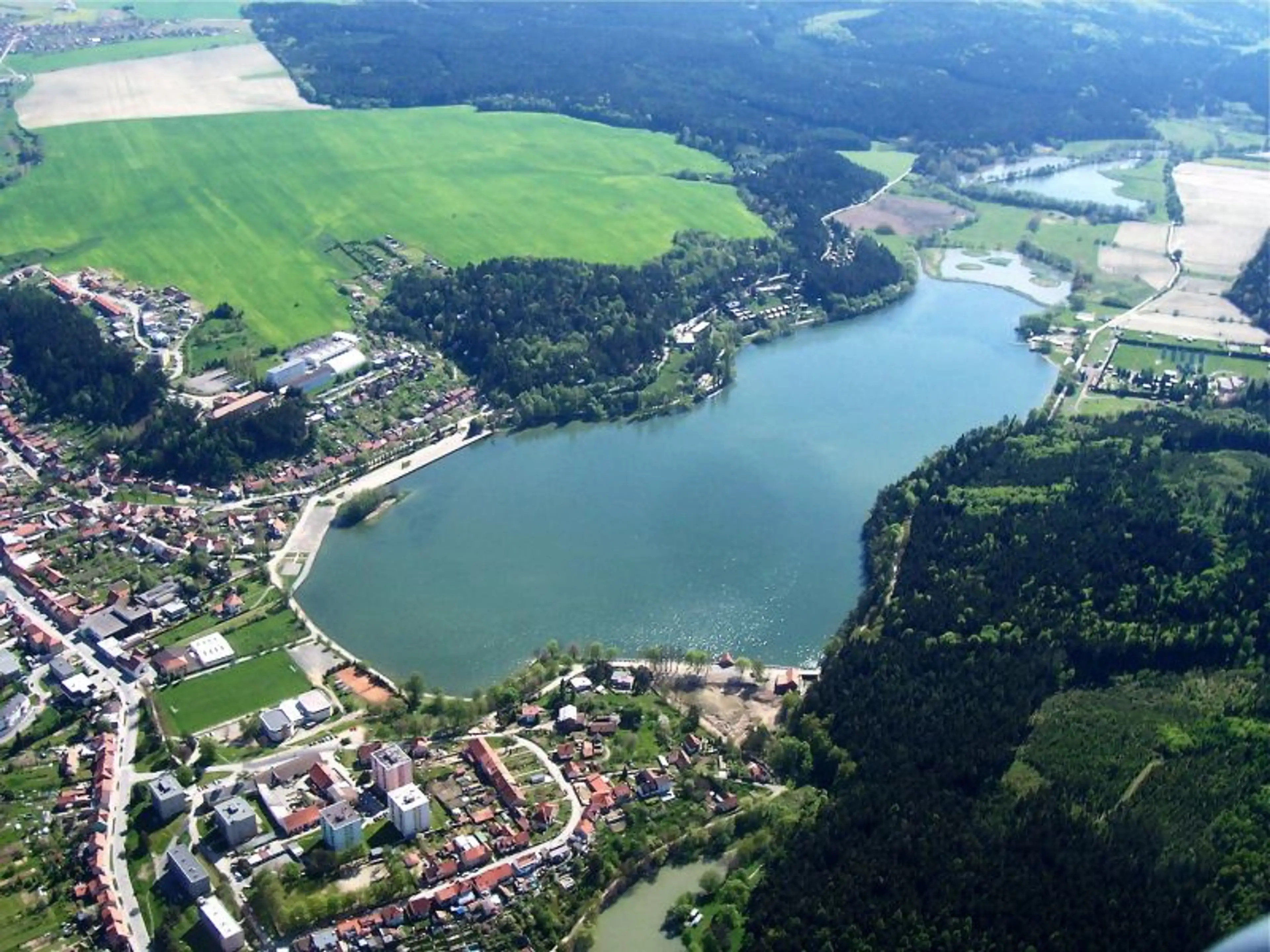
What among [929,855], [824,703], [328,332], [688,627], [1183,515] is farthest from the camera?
[328,332]

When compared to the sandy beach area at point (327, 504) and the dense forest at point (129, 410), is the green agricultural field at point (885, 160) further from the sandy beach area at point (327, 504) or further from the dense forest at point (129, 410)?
the dense forest at point (129, 410)

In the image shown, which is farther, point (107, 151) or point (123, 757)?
point (107, 151)

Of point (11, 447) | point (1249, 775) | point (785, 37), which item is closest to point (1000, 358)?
point (1249, 775)

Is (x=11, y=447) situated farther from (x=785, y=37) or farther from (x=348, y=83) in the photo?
(x=785, y=37)

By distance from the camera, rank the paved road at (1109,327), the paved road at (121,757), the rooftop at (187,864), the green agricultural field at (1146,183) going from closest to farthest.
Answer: the paved road at (121,757) < the rooftop at (187,864) < the paved road at (1109,327) < the green agricultural field at (1146,183)

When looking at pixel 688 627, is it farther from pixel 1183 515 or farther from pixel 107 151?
pixel 107 151

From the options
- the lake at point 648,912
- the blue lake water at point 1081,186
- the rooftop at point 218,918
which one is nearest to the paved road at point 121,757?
the rooftop at point 218,918

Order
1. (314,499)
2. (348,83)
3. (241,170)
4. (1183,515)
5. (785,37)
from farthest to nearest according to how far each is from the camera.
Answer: (785,37)
(348,83)
(241,170)
(314,499)
(1183,515)
